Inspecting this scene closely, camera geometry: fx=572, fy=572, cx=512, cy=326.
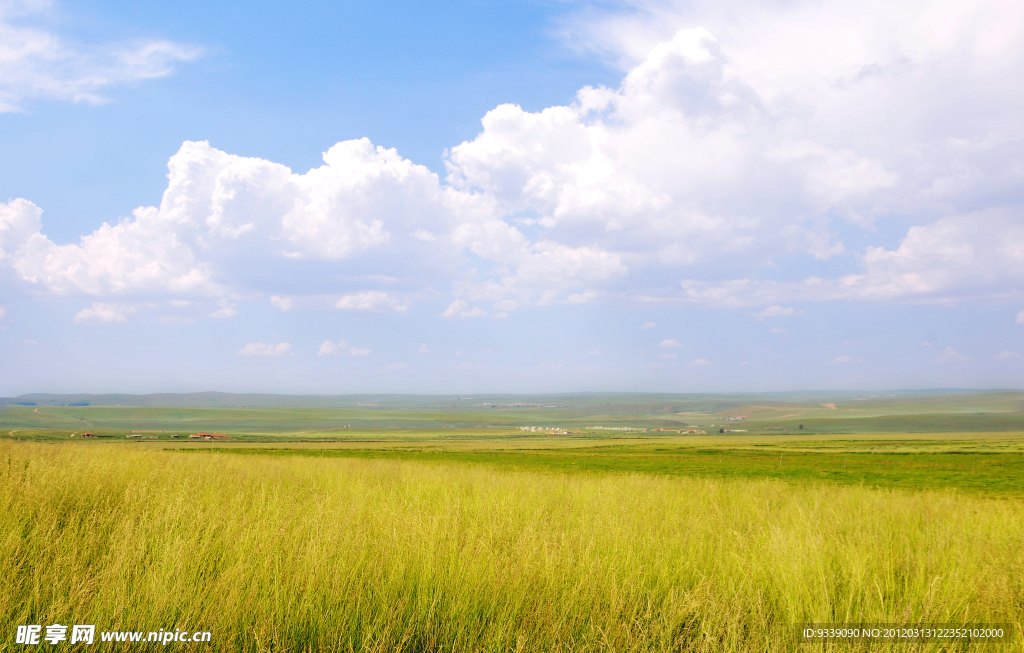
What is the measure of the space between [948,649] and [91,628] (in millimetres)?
6390

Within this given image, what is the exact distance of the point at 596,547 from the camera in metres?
6.21

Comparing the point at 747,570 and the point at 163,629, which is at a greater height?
the point at 163,629

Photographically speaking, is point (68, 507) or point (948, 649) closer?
point (948, 649)

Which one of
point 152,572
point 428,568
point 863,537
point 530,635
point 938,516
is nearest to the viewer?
point 530,635

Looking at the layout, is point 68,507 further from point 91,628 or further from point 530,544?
point 530,544

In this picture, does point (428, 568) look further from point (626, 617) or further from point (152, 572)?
point (152, 572)

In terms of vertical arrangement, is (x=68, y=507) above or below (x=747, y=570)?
above

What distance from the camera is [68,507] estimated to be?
6586 millimetres

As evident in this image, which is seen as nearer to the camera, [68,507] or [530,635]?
[530,635]

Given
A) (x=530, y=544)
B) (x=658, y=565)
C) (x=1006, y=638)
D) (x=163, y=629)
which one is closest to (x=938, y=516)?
(x=1006, y=638)

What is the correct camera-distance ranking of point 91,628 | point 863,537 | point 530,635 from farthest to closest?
point 863,537 < point 530,635 < point 91,628

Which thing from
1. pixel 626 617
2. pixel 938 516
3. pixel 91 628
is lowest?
pixel 938 516

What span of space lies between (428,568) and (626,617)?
1704 mm

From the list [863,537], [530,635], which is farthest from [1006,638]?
[530,635]
